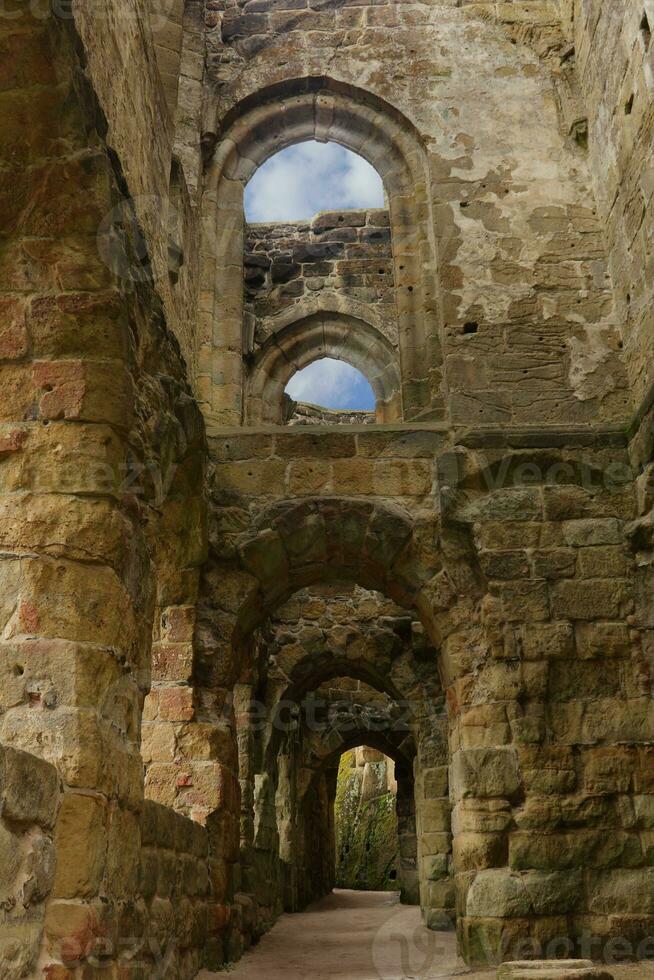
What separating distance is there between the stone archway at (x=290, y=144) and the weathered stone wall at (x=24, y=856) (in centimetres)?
404

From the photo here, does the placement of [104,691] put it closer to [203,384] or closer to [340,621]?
[203,384]

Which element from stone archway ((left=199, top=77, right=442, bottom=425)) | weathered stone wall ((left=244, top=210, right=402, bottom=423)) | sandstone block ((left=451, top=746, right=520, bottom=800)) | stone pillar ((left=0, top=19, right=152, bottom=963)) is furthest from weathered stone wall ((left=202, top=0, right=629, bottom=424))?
weathered stone wall ((left=244, top=210, right=402, bottom=423))

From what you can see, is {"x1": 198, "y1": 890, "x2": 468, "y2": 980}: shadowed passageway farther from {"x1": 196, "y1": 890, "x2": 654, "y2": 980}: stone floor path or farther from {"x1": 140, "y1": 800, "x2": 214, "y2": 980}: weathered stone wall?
{"x1": 140, "y1": 800, "x2": 214, "y2": 980}: weathered stone wall

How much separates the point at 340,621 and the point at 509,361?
12.5 feet

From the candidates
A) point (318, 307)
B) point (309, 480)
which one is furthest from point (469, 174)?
point (318, 307)

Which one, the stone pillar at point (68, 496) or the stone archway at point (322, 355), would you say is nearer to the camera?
the stone pillar at point (68, 496)

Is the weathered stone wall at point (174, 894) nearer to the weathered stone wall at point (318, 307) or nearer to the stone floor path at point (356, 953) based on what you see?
the stone floor path at point (356, 953)

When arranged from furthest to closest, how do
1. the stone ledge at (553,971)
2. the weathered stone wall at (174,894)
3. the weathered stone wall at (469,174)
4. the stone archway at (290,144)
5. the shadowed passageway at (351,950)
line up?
the stone archway at (290,144) < the weathered stone wall at (469,174) < the shadowed passageway at (351,950) < the weathered stone wall at (174,894) < the stone ledge at (553,971)

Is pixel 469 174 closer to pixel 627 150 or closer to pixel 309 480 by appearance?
pixel 627 150

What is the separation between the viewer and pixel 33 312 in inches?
133

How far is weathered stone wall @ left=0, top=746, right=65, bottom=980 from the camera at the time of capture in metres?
2.36

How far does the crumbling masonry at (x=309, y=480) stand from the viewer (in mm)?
3125

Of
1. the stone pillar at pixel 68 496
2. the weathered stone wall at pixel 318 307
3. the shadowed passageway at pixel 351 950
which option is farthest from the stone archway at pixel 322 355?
the stone pillar at pixel 68 496

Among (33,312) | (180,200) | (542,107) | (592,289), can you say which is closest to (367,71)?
(542,107)
